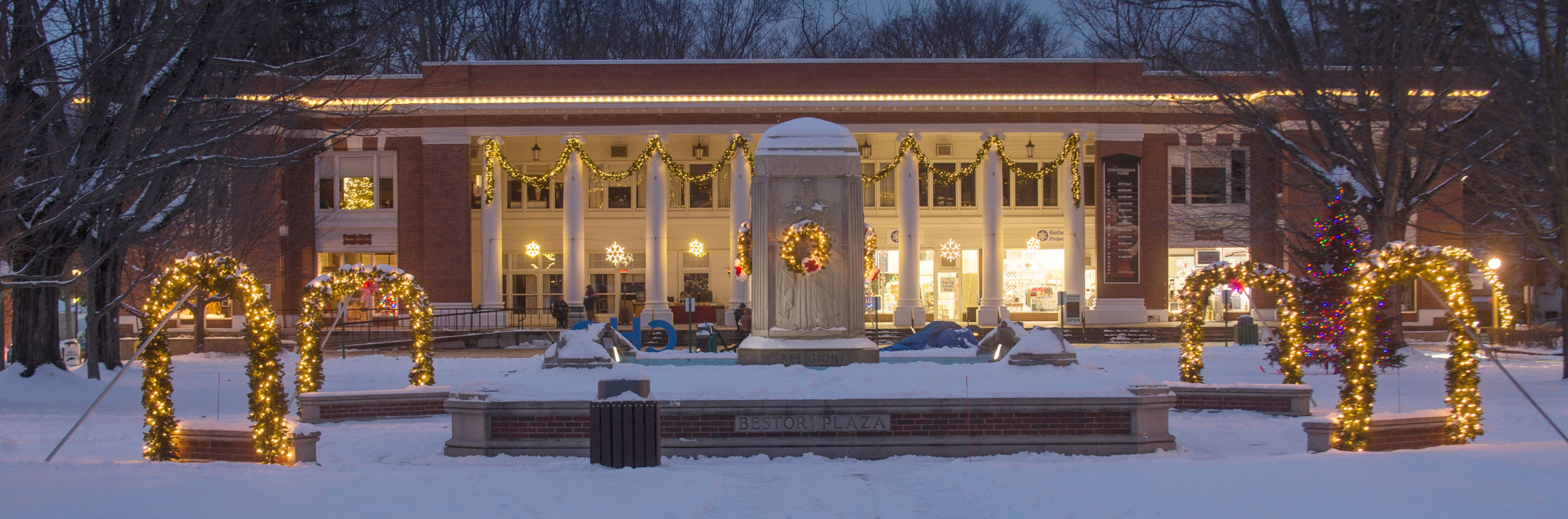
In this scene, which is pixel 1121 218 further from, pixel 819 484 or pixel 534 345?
pixel 819 484

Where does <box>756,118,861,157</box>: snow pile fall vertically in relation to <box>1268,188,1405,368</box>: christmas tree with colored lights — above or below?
above

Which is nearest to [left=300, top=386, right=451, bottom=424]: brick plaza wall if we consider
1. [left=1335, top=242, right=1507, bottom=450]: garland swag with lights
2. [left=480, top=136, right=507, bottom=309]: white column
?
[left=1335, top=242, right=1507, bottom=450]: garland swag with lights

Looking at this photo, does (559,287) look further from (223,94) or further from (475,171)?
(223,94)

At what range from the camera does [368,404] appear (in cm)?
1451

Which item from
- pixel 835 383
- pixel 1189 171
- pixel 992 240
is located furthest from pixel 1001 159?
pixel 835 383

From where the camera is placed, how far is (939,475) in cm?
962

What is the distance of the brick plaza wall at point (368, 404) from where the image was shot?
47.0 feet

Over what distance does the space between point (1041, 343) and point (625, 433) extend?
518 cm

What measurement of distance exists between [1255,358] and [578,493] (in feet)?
55.5

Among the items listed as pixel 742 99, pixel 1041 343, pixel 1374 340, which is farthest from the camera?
pixel 742 99

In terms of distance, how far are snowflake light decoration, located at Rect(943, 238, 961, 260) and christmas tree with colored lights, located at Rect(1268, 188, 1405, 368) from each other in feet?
66.0

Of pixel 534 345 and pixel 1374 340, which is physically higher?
pixel 1374 340

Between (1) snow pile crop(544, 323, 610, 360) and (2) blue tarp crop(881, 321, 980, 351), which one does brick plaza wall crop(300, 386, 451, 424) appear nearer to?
(1) snow pile crop(544, 323, 610, 360)

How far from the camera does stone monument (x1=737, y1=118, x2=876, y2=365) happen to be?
44.9 ft
